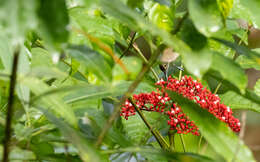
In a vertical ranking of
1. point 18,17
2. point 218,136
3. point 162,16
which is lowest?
point 218,136

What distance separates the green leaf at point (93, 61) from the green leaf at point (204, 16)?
0.42ft

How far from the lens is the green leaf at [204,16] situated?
47cm

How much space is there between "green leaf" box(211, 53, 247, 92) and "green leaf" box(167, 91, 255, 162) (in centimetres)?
10

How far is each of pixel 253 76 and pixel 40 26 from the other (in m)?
2.34

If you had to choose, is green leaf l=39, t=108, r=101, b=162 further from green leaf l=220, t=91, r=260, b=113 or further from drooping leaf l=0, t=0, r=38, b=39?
green leaf l=220, t=91, r=260, b=113

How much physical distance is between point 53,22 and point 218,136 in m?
0.33

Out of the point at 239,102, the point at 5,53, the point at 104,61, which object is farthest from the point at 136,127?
the point at 104,61

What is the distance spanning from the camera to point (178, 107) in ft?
2.88

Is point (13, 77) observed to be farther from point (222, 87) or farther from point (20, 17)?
point (222, 87)

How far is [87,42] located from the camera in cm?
75

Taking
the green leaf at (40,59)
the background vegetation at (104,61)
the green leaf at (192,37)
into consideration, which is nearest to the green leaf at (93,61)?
the background vegetation at (104,61)

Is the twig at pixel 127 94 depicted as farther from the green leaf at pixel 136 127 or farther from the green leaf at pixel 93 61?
the green leaf at pixel 136 127

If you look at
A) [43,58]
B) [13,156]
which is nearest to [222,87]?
[43,58]

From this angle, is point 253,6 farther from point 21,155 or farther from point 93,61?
point 21,155
